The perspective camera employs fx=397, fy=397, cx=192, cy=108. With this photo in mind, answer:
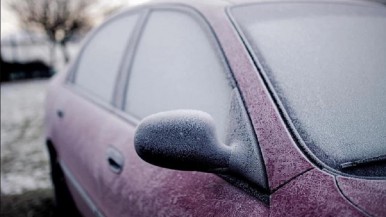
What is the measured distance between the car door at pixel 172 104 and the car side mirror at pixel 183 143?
133mm

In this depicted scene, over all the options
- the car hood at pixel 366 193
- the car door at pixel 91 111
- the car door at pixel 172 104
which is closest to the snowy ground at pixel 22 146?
the car door at pixel 91 111

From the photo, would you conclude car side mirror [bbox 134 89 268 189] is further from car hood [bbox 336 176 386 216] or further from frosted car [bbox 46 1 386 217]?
car hood [bbox 336 176 386 216]

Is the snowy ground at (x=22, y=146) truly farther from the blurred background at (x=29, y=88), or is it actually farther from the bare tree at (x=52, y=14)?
the bare tree at (x=52, y=14)

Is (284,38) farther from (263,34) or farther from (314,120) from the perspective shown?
(314,120)

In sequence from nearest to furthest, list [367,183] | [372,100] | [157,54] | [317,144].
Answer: [367,183] → [317,144] → [372,100] → [157,54]

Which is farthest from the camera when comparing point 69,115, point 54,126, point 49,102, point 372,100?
point 49,102

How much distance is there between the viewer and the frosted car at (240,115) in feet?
3.51

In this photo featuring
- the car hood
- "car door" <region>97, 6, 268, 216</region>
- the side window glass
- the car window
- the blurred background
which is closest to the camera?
the car hood

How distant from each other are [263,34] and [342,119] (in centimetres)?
46

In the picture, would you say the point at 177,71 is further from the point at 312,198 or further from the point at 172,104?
the point at 312,198

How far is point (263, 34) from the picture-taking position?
58.3 inches

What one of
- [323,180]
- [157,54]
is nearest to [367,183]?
[323,180]

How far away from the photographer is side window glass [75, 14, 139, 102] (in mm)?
2201

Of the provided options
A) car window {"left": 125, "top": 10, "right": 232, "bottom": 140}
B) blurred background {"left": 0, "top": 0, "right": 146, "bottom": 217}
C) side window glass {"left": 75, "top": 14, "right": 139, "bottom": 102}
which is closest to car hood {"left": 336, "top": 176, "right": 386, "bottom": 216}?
car window {"left": 125, "top": 10, "right": 232, "bottom": 140}
